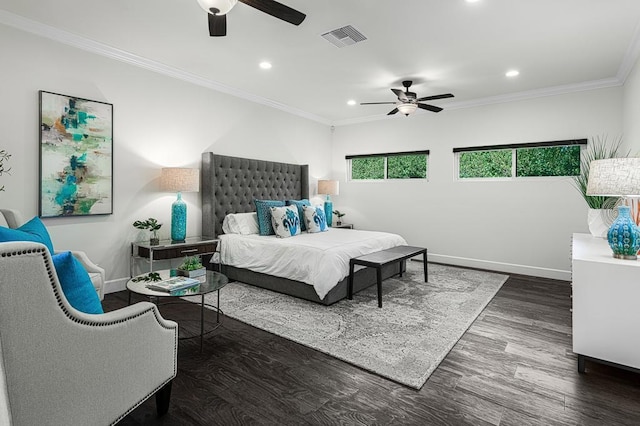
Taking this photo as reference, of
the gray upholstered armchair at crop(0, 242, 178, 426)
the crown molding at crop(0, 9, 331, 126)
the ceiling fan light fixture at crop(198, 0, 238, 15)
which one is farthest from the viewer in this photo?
the crown molding at crop(0, 9, 331, 126)

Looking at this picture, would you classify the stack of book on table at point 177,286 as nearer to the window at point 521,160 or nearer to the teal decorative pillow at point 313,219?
the teal decorative pillow at point 313,219

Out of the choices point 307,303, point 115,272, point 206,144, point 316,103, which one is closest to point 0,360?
point 307,303

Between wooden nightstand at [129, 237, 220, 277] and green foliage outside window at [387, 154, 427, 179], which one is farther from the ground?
green foliage outside window at [387, 154, 427, 179]

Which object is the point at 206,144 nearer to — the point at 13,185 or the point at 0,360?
the point at 13,185

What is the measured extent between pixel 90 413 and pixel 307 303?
2.49m

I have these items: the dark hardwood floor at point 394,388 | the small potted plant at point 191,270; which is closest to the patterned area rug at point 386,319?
the dark hardwood floor at point 394,388

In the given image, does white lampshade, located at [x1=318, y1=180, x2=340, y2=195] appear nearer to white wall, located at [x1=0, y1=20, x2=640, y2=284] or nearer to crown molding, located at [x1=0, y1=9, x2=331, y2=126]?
white wall, located at [x1=0, y1=20, x2=640, y2=284]

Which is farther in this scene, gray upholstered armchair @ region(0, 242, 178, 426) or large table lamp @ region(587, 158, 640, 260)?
large table lamp @ region(587, 158, 640, 260)

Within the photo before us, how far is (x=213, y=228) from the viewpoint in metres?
4.65

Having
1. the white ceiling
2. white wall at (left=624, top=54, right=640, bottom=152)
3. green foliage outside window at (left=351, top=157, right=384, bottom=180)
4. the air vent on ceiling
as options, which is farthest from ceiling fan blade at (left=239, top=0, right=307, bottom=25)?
green foliage outside window at (left=351, top=157, right=384, bottom=180)

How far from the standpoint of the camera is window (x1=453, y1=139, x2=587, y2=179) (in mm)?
4812

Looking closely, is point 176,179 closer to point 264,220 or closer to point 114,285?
point 264,220

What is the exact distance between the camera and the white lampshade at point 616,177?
225 cm

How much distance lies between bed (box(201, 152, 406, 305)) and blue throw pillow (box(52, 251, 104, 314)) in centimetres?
234
